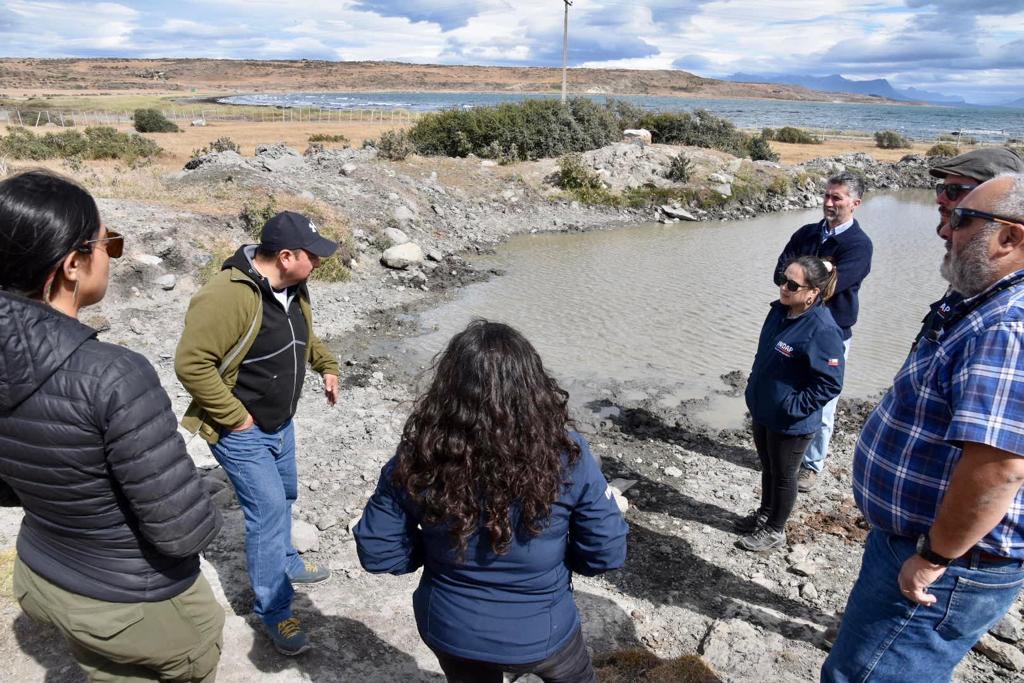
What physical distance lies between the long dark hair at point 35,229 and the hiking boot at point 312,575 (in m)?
2.57

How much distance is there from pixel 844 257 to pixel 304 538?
4170 mm

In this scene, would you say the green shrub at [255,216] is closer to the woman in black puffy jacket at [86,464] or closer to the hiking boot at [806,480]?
the hiking boot at [806,480]

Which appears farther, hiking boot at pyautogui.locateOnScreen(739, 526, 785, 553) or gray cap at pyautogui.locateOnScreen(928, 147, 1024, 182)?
hiking boot at pyautogui.locateOnScreen(739, 526, 785, 553)

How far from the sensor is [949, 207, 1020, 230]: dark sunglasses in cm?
192

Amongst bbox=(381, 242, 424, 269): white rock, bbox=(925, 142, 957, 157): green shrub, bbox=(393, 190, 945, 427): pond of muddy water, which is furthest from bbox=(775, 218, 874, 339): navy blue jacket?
bbox=(925, 142, 957, 157): green shrub

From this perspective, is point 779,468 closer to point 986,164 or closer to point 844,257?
point 844,257

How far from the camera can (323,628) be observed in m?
3.55

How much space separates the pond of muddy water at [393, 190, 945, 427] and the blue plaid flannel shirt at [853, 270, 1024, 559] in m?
4.91

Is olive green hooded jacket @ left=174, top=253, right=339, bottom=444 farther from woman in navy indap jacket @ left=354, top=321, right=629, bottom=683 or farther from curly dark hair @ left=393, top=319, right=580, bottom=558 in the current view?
curly dark hair @ left=393, top=319, right=580, bottom=558

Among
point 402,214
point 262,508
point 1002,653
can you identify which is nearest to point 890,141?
point 402,214

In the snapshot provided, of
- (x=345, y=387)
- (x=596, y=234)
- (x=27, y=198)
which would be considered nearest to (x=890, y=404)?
(x=27, y=198)

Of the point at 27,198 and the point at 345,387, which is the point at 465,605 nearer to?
the point at 27,198

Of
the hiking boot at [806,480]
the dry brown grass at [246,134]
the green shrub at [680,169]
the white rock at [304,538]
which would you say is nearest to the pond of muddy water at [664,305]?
the hiking boot at [806,480]

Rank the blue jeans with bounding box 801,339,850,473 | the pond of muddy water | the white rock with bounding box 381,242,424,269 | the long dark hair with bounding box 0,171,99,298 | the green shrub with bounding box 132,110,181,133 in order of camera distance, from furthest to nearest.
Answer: the green shrub with bounding box 132,110,181,133
the white rock with bounding box 381,242,424,269
the pond of muddy water
the blue jeans with bounding box 801,339,850,473
the long dark hair with bounding box 0,171,99,298
